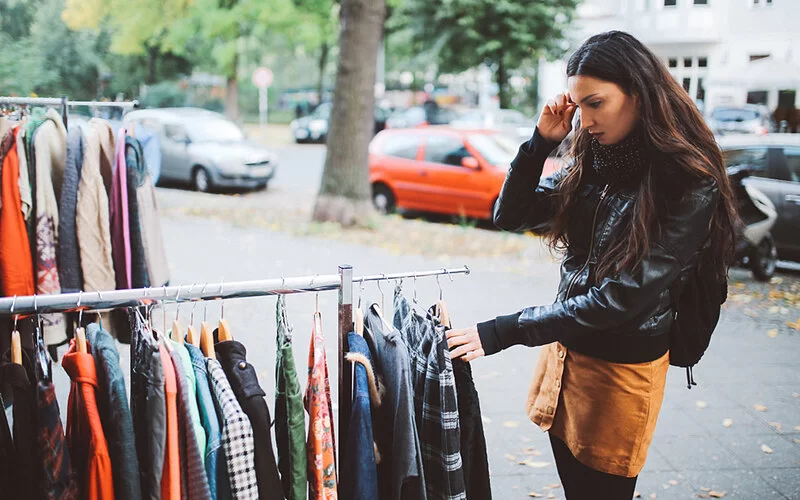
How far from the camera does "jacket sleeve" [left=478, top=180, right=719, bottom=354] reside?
221cm

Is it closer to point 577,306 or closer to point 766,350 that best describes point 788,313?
point 766,350

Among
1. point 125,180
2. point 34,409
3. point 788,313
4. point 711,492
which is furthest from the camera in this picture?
point 788,313

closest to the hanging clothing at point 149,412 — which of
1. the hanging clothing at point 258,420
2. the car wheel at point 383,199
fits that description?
the hanging clothing at point 258,420

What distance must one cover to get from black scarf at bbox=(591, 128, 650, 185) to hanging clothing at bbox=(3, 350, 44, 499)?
182 centimetres

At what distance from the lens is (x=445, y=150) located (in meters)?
12.4

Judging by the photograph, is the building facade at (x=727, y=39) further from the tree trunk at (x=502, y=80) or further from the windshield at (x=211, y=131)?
the windshield at (x=211, y=131)

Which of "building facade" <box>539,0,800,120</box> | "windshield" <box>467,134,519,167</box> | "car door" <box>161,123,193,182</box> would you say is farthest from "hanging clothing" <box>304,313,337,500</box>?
"building facade" <box>539,0,800,120</box>

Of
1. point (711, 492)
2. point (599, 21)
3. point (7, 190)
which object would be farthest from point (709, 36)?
point (7, 190)

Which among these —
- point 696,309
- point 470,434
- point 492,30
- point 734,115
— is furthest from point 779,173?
point 492,30

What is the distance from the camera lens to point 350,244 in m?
10.1

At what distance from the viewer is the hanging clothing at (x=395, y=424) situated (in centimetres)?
219

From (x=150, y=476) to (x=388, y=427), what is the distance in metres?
0.70

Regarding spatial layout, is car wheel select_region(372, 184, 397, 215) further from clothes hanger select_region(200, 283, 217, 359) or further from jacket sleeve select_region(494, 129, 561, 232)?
clothes hanger select_region(200, 283, 217, 359)

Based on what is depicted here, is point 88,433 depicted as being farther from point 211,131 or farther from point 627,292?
point 211,131
